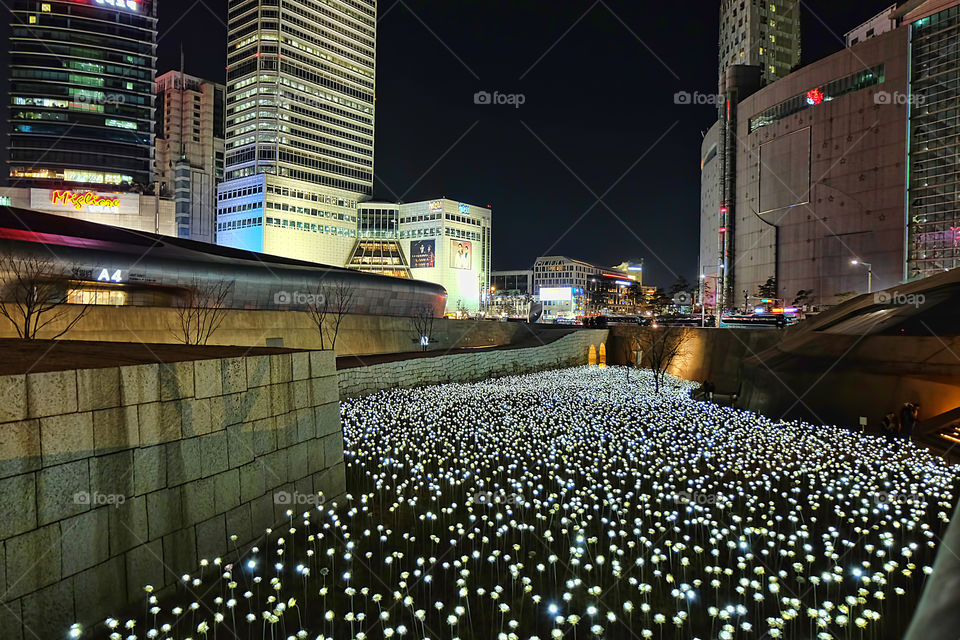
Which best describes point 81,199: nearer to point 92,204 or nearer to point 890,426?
point 92,204

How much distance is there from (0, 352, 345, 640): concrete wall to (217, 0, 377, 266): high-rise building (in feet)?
296

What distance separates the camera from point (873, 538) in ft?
28.9

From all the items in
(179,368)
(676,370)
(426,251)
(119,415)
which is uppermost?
(426,251)

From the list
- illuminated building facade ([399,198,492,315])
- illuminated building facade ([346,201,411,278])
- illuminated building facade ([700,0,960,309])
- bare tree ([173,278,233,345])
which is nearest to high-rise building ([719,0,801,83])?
illuminated building facade ([700,0,960,309])

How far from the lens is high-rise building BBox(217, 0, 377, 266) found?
9350cm

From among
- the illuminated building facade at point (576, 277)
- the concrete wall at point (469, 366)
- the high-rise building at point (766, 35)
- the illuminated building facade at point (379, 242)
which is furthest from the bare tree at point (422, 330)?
the illuminated building facade at point (576, 277)

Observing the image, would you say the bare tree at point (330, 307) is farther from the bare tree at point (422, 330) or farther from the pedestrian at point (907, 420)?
the pedestrian at point (907, 420)

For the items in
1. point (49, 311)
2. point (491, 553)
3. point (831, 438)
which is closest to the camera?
point (491, 553)

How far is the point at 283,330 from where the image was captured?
2683 centimetres

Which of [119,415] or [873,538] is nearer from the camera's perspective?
[119,415]

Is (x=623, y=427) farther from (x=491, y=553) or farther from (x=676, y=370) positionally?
(x=676, y=370)

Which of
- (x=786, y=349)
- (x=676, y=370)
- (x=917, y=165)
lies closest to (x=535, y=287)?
(x=917, y=165)

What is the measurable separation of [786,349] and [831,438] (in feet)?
21.9

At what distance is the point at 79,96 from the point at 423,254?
5750cm
